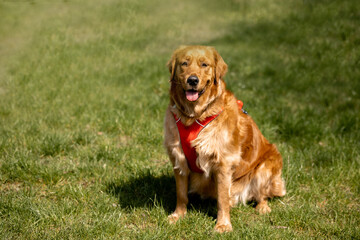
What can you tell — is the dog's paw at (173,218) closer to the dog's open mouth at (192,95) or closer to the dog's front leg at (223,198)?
the dog's front leg at (223,198)

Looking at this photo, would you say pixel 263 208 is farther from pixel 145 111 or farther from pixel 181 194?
pixel 145 111

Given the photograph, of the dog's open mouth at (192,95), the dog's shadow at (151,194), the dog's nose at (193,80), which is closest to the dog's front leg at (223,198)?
the dog's shadow at (151,194)

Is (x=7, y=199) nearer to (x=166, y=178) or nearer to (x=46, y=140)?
(x=46, y=140)

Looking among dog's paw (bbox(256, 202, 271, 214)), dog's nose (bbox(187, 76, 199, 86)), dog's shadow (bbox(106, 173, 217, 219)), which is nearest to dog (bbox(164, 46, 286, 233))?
dog's nose (bbox(187, 76, 199, 86))

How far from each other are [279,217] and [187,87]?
157cm

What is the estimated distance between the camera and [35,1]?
951 centimetres

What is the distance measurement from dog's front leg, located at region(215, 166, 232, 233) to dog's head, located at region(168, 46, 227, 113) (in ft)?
2.26

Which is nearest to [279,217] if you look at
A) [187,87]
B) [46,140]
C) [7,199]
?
[187,87]

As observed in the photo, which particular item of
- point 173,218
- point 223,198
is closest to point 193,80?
point 223,198

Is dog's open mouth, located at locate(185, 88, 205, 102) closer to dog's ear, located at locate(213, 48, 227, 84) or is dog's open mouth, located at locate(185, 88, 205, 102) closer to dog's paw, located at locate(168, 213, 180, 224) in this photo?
dog's ear, located at locate(213, 48, 227, 84)

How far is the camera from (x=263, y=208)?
11.3 ft

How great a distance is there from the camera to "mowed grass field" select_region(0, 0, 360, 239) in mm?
3156

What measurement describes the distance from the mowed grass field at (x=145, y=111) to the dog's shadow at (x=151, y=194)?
2 centimetres

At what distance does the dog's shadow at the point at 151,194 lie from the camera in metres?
3.41
